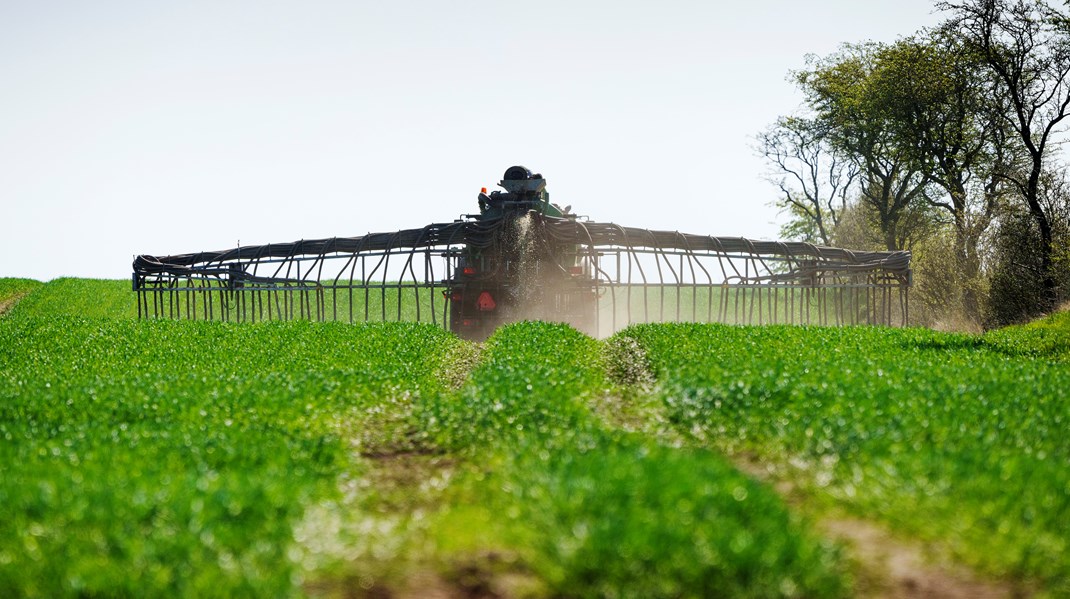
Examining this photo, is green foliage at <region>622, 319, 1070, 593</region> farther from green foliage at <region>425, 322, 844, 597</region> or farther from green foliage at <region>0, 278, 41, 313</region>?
green foliage at <region>0, 278, 41, 313</region>

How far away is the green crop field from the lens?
5371 millimetres

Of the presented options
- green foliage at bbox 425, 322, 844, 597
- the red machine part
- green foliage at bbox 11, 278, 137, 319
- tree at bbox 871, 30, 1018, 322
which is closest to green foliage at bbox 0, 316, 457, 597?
green foliage at bbox 425, 322, 844, 597

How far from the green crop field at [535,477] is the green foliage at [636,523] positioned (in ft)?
0.07

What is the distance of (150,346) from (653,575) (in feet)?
54.3

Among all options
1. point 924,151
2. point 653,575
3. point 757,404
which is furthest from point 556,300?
point 924,151

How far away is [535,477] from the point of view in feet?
23.3

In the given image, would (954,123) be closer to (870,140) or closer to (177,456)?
(870,140)

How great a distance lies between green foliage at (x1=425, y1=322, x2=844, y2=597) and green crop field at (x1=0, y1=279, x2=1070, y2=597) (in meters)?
0.02

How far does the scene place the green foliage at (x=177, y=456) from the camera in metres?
5.26

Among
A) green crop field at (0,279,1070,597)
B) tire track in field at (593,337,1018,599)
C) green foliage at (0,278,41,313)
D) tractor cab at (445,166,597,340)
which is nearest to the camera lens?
green crop field at (0,279,1070,597)

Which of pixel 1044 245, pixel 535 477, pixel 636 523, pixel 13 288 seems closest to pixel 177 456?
pixel 535 477

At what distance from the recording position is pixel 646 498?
20.1 feet

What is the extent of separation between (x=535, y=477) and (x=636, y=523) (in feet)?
5.53

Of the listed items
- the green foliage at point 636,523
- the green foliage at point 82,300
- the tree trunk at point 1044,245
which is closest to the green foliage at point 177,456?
the green foliage at point 636,523
